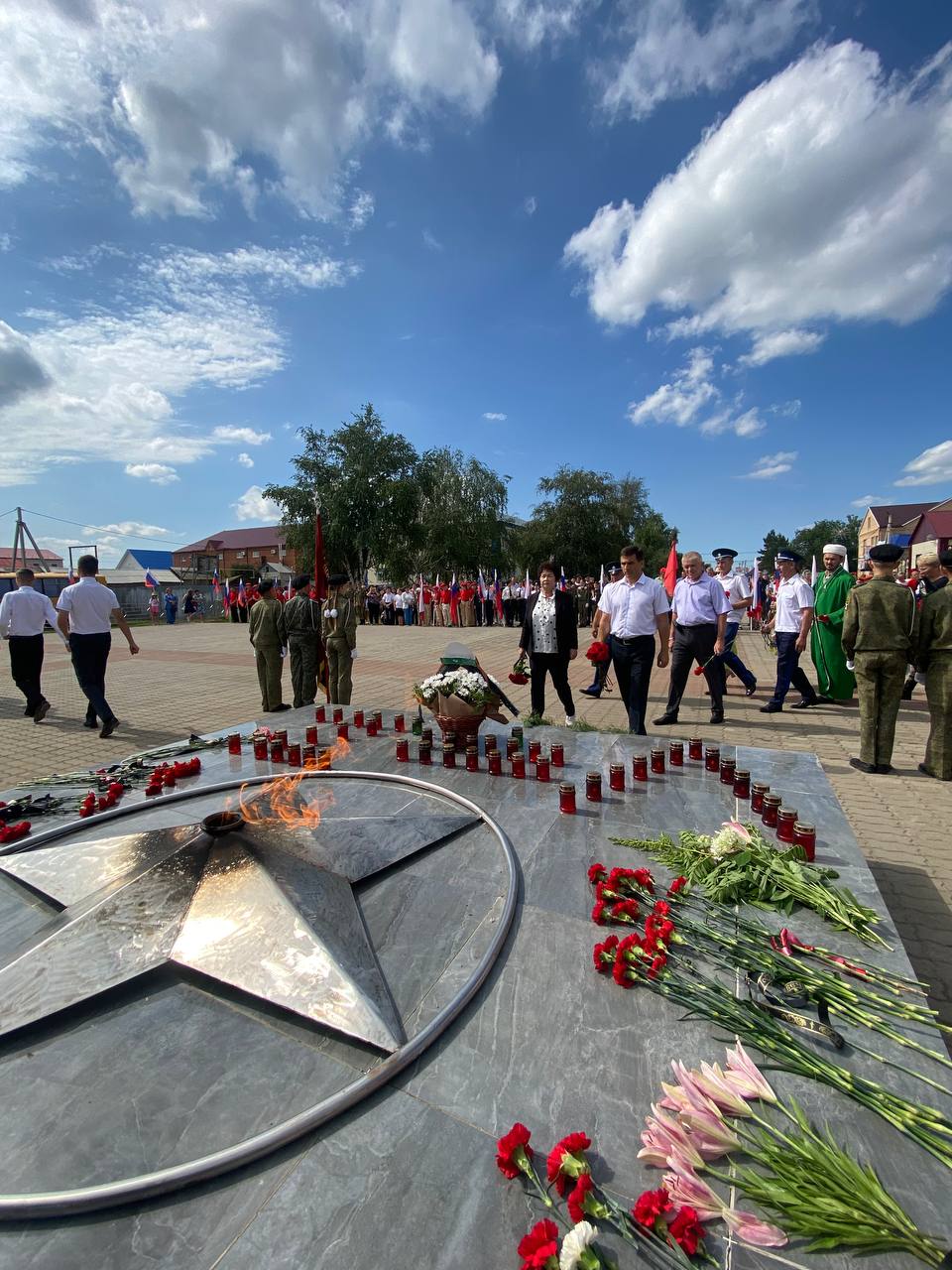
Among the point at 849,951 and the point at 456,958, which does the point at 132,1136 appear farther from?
the point at 849,951

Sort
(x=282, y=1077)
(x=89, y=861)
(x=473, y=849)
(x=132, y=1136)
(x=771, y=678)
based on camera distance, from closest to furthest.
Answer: (x=132, y=1136)
(x=282, y=1077)
(x=89, y=861)
(x=473, y=849)
(x=771, y=678)

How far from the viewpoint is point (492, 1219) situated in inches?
50.9

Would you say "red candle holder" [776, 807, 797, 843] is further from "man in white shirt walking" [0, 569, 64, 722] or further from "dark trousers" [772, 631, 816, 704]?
"man in white shirt walking" [0, 569, 64, 722]

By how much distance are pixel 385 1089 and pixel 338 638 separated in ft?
20.3

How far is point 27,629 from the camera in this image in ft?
26.3

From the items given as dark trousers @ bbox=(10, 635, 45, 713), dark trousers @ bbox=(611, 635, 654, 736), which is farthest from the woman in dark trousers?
dark trousers @ bbox=(10, 635, 45, 713)

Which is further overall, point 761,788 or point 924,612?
point 924,612

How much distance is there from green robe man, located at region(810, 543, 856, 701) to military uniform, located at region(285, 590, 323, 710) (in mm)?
6256

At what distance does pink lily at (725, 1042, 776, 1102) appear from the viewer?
1.52 m

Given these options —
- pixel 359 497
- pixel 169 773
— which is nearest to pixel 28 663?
pixel 169 773

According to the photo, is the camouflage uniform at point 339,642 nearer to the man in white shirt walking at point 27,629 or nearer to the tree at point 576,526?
the man in white shirt walking at point 27,629

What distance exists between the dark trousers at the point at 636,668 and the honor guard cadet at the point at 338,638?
3.27 metres

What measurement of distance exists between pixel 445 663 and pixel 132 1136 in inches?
140

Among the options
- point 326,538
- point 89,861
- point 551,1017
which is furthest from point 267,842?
point 326,538
